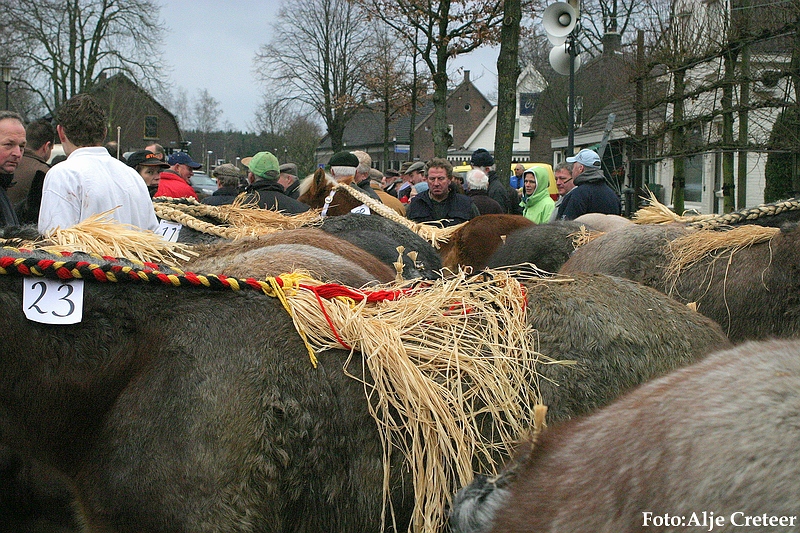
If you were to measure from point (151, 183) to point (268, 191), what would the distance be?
2049mm

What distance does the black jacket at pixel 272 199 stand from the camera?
6.75m

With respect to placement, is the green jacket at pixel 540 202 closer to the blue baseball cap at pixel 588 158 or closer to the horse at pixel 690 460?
the blue baseball cap at pixel 588 158

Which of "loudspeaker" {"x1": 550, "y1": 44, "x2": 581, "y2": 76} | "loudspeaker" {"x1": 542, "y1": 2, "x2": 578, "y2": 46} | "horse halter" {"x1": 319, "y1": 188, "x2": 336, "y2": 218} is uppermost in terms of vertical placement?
"loudspeaker" {"x1": 542, "y1": 2, "x2": 578, "y2": 46}

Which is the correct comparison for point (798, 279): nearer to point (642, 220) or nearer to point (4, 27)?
point (642, 220)

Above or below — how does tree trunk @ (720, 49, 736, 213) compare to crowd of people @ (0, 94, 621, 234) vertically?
above

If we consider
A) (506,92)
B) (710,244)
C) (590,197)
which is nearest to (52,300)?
(710,244)

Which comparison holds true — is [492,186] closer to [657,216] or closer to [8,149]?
[657,216]

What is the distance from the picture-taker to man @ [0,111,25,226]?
14.6 ft

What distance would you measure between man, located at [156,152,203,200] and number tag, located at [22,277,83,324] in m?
6.35

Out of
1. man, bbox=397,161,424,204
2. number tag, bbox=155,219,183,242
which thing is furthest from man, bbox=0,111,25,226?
man, bbox=397,161,424,204

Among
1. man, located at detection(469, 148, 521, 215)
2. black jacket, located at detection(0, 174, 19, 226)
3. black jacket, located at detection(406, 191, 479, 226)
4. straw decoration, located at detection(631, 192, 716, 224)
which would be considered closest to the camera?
black jacket, located at detection(0, 174, 19, 226)

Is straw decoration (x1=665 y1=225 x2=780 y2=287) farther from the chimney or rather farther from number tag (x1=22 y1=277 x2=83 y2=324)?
the chimney

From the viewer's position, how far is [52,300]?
229 centimetres

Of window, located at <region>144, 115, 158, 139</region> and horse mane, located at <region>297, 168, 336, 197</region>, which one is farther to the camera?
window, located at <region>144, 115, 158, 139</region>
